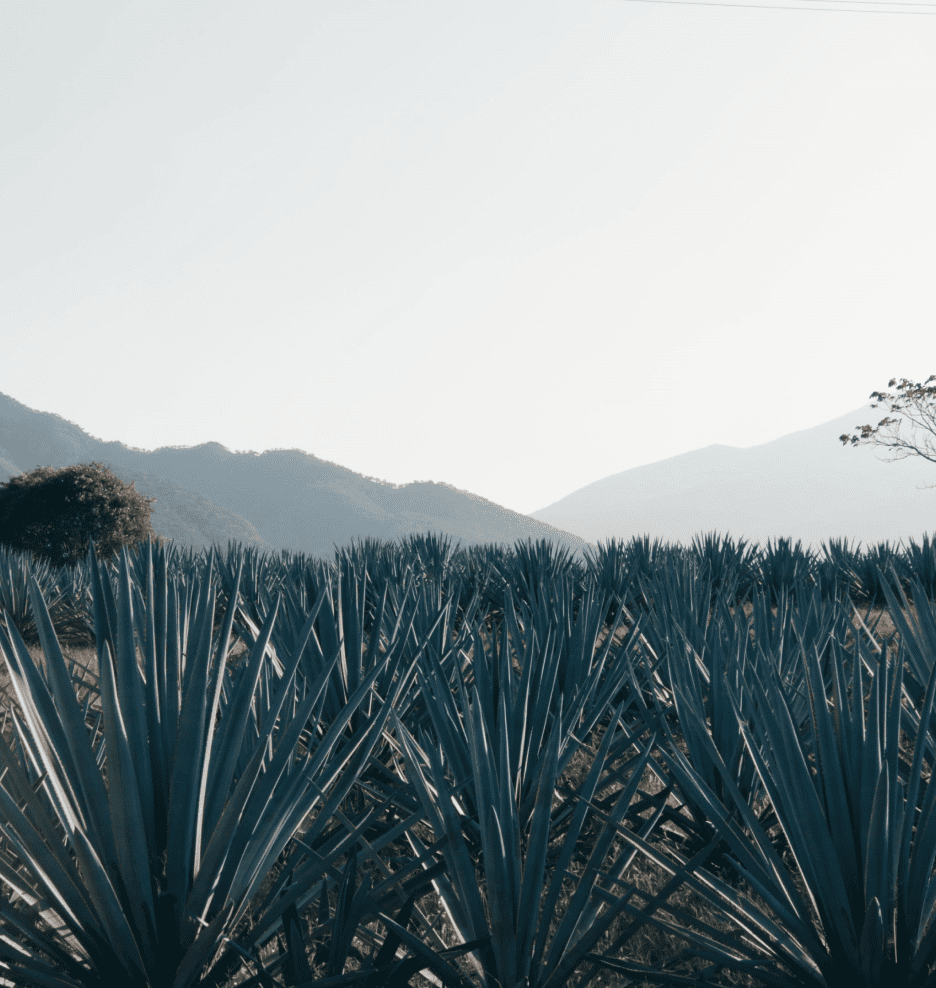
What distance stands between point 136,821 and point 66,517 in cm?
1476

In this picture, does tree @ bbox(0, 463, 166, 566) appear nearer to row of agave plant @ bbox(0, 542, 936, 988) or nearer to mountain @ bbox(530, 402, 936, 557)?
row of agave plant @ bbox(0, 542, 936, 988)

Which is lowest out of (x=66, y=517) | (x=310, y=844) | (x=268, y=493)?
(x=310, y=844)

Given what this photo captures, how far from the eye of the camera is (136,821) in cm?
111

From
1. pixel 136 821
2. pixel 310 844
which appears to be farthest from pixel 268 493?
pixel 136 821

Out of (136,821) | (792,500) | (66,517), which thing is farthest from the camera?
(792,500)

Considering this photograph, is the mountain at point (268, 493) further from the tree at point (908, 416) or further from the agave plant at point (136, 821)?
the agave plant at point (136, 821)

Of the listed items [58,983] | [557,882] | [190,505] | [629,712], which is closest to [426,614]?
[629,712]

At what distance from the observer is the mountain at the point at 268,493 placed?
5984cm

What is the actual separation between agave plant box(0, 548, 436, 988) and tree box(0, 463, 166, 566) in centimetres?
1375

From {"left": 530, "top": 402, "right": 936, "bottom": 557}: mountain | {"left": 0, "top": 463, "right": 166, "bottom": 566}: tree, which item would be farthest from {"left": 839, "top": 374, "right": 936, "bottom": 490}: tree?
{"left": 530, "top": 402, "right": 936, "bottom": 557}: mountain

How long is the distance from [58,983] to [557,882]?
0.87 m

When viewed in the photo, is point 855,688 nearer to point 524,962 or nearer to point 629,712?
point 524,962

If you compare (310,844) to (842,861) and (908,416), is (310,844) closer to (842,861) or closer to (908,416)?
(842,861)

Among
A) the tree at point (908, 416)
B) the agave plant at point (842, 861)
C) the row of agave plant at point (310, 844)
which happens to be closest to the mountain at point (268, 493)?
the tree at point (908, 416)
